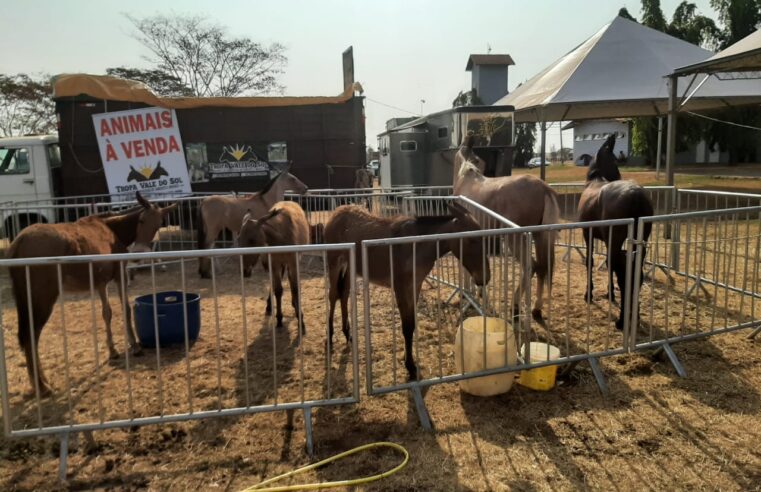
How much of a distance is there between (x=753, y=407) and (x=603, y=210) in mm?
2635

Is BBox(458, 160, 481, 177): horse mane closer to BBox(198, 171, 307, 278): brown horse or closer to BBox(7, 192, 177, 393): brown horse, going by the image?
BBox(198, 171, 307, 278): brown horse

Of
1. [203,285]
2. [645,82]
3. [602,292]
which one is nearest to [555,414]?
[602,292]

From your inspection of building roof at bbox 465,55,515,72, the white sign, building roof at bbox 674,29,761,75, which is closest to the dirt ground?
building roof at bbox 674,29,761,75

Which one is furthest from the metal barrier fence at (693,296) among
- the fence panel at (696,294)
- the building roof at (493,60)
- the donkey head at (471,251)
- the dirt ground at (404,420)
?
the building roof at (493,60)

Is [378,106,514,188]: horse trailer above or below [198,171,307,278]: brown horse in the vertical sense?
above

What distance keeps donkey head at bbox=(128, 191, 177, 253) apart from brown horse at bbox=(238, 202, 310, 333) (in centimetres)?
153

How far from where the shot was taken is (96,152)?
36.0ft

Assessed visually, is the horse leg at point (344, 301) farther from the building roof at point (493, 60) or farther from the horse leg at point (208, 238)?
the building roof at point (493, 60)

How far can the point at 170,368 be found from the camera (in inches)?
187

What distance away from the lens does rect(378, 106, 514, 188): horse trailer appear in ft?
35.8

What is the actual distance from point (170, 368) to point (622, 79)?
15328 mm

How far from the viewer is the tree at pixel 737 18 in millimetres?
29812

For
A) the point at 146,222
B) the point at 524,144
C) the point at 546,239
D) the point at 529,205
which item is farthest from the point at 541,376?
the point at 524,144

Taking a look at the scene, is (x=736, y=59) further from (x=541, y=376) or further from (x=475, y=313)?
(x=541, y=376)
